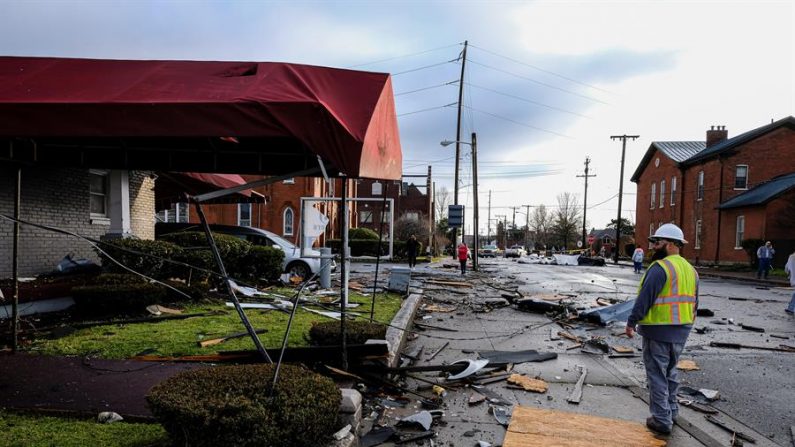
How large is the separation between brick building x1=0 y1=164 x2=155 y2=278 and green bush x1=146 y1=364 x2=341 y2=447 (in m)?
6.69

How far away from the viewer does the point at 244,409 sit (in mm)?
3000

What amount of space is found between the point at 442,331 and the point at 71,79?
721 centimetres

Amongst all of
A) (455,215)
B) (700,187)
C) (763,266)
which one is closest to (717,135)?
(700,187)

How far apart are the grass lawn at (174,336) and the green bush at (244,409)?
2.76 m

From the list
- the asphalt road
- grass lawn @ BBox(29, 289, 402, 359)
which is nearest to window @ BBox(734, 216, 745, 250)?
the asphalt road

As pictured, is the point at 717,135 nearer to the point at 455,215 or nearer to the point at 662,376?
the point at 455,215

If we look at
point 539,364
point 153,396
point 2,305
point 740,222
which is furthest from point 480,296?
point 740,222

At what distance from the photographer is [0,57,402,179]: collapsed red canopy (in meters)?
3.24

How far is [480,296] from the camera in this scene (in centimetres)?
1493

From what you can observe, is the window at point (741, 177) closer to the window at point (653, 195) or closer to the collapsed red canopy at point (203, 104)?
the window at point (653, 195)

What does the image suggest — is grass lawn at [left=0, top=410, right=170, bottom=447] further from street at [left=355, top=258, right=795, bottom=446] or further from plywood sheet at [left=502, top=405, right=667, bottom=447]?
plywood sheet at [left=502, top=405, right=667, bottom=447]

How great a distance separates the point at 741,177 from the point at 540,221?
7461cm

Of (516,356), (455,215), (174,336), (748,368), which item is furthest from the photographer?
(455,215)

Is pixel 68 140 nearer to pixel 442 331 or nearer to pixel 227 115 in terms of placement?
pixel 227 115
